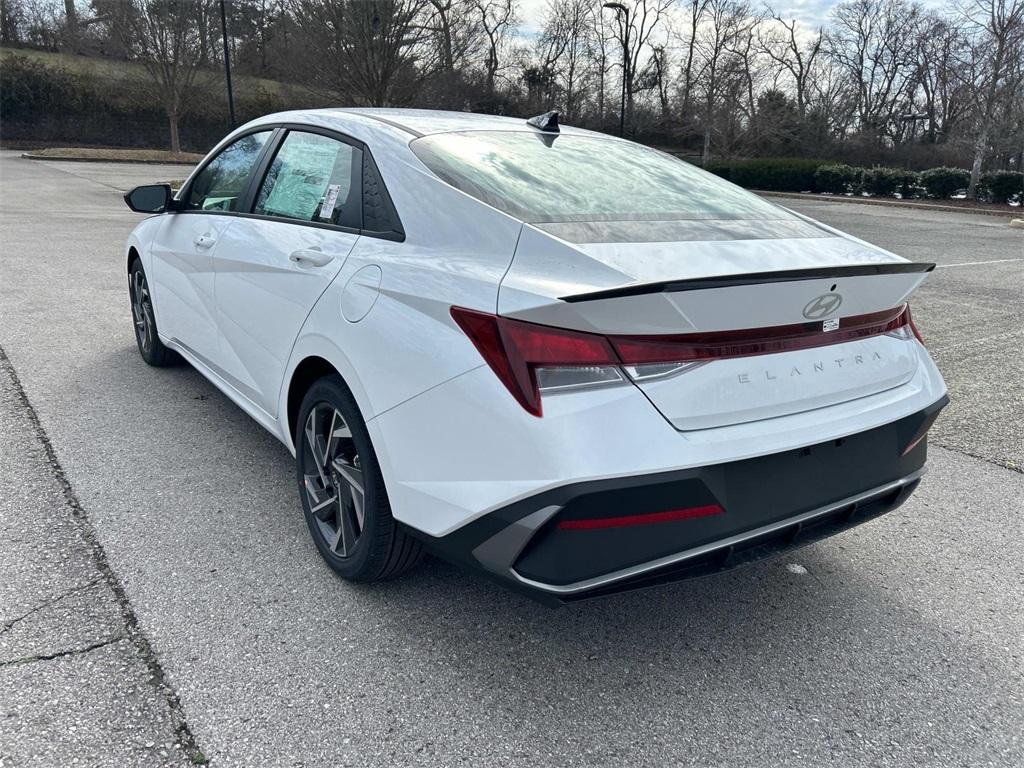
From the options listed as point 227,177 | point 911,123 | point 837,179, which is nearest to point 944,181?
point 837,179

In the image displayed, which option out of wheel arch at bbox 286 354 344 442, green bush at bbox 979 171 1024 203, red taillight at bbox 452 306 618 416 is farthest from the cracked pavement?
green bush at bbox 979 171 1024 203

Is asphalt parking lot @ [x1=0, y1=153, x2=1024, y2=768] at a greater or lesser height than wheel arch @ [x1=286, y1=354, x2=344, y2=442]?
lesser

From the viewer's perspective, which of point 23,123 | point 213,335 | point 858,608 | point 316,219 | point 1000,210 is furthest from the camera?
point 23,123

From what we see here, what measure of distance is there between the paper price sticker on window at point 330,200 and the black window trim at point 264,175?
39mm

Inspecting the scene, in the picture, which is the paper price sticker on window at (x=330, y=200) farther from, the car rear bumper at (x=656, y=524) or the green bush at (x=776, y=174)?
the green bush at (x=776, y=174)

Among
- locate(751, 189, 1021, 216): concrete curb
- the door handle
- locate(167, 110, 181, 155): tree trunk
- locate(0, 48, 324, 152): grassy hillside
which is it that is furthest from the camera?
locate(0, 48, 324, 152): grassy hillside

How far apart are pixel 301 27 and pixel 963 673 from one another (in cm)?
2395

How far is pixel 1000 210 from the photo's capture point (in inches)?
1089

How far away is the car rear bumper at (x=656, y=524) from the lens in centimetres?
194

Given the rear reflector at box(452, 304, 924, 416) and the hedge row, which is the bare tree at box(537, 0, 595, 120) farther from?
the rear reflector at box(452, 304, 924, 416)

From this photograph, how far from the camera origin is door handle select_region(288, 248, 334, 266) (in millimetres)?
2771

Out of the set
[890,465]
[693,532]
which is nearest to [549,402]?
[693,532]

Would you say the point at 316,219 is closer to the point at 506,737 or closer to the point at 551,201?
the point at 551,201

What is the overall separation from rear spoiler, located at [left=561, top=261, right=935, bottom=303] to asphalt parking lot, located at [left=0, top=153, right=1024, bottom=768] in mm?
1165
